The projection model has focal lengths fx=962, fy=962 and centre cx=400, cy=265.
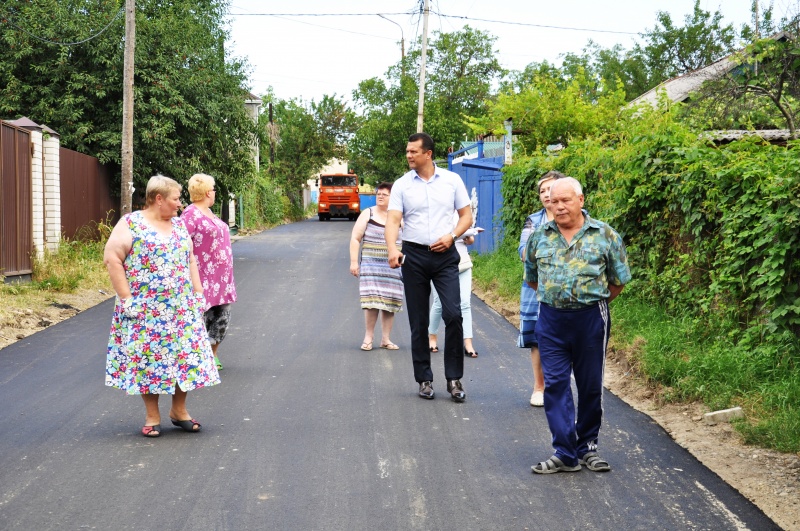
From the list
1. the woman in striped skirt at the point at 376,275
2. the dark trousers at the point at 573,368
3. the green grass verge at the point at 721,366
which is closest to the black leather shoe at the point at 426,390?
the green grass verge at the point at 721,366

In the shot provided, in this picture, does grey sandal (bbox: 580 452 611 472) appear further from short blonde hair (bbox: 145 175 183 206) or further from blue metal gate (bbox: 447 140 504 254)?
blue metal gate (bbox: 447 140 504 254)

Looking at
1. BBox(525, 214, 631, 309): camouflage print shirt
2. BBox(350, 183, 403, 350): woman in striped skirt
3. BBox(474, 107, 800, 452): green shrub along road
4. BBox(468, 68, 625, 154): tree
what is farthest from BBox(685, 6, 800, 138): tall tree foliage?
BBox(525, 214, 631, 309): camouflage print shirt

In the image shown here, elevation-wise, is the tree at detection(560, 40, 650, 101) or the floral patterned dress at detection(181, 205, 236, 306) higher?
the tree at detection(560, 40, 650, 101)

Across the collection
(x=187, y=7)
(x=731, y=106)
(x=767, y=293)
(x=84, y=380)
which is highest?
(x=187, y=7)

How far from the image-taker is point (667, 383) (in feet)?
26.0

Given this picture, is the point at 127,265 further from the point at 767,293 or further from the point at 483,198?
the point at 483,198

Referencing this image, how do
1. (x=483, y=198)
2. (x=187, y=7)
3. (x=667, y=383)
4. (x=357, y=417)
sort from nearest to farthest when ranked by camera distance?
(x=357, y=417), (x=667, y=383), (x=483, y=198), (x=187, y=7)

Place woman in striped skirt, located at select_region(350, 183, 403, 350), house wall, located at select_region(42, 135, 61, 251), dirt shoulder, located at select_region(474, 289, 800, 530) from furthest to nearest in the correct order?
house wall, located at select_region(42, 135, 61, 251)
woman in striped skirt, located at select_region(350, 183, 403, 350)
dirt shoulder, located at select_region(474, 289, 800, 530)

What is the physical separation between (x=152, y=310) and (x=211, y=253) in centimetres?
229

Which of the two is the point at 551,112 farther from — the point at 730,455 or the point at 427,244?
the point at 730,455

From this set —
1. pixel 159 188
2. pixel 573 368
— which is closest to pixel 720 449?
pixel 573 368

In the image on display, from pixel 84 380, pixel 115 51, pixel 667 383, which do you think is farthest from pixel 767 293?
pixel 115 51

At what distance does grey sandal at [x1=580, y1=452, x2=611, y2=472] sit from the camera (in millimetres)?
5621

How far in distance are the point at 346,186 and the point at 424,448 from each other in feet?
151
